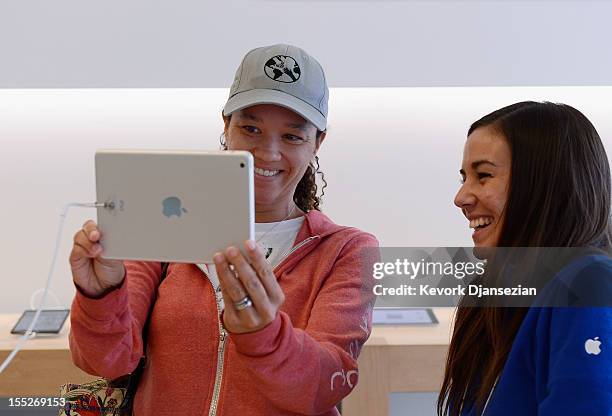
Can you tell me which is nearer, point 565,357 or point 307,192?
point 565,357

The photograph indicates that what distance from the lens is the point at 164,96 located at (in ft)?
7.32

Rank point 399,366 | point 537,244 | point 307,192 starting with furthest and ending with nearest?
point 399,366 < point 307,192 < point 537,244

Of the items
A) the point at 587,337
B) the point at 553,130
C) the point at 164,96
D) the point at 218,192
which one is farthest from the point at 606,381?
the point at 164,96

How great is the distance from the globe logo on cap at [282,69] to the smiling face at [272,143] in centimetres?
4

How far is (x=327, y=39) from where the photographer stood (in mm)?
2064

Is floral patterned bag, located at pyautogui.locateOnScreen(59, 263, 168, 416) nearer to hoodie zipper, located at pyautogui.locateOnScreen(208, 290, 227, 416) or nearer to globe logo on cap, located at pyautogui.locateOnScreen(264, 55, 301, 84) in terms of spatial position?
hoodie zipper, located at pyautogui.locateOnScreen(208, 290, 227, 416)

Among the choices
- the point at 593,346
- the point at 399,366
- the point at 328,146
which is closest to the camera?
the point at 593,346

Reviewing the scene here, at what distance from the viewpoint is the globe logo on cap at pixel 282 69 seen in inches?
42.4

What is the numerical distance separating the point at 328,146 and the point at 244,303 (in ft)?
4.59

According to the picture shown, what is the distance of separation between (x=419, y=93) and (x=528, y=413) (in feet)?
4.77

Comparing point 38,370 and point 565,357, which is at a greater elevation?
point 565,357

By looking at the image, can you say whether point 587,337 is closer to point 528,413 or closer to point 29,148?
point 528,413

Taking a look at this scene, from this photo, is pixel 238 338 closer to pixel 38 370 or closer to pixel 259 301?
pixel 259 301

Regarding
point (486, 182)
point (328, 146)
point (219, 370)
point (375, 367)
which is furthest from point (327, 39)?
point (219, 370)
